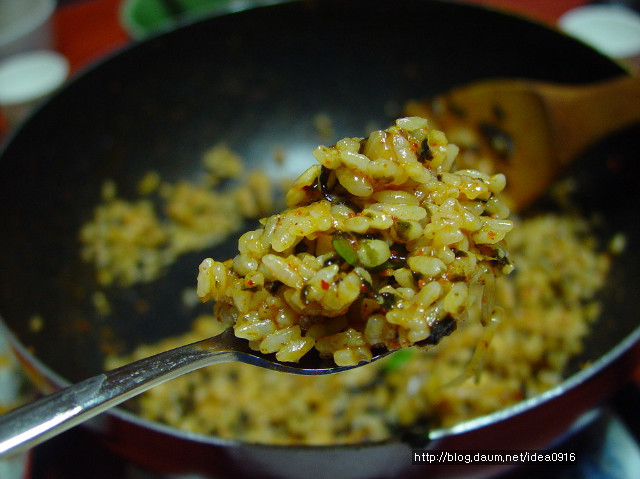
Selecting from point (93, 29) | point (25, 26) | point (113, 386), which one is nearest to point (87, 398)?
point (113, 386)

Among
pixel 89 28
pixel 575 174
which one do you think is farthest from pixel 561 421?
pixel 89 28

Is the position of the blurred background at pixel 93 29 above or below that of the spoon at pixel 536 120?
above

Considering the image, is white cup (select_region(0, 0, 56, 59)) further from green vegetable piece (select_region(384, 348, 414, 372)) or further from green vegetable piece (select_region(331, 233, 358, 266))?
green vegetable piece (select_region(331, 233, 358, 266))

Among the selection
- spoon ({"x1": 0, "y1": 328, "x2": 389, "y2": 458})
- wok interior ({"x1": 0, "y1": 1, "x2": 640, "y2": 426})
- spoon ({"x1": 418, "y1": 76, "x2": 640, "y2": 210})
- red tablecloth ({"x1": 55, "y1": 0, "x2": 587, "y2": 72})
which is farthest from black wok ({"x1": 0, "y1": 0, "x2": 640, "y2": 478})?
red tablecloth ({"x1": 55, "y1": 0, "x2": 587, "y2": 72})

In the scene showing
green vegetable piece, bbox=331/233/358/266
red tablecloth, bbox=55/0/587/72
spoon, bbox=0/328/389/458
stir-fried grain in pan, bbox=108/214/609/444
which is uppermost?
red tablecloth, bbox=55/0/587/72

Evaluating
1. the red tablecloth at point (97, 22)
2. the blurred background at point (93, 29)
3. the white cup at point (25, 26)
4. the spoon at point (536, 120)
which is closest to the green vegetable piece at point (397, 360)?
the spoon at point (536, 120)

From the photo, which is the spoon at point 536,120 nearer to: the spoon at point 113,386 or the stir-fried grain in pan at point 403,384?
the stir-fried grain in pan at point 403,384

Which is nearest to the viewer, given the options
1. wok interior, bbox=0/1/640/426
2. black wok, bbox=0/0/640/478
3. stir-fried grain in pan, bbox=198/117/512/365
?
stir-fried grain in pan, bbox=198/117/512/365
